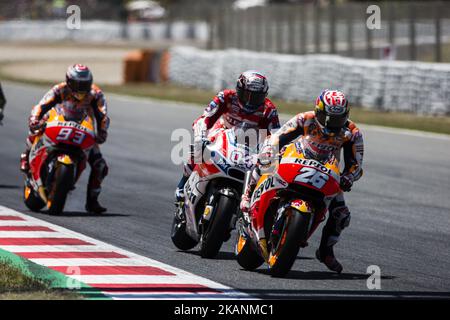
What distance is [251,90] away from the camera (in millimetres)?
10289

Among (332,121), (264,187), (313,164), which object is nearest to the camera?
(313,164)

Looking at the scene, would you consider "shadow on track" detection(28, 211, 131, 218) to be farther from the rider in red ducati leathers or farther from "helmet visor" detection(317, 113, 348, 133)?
"helmet visor" detection(317, 113, 348, 133)

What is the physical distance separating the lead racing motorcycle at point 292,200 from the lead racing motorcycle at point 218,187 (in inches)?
18.5

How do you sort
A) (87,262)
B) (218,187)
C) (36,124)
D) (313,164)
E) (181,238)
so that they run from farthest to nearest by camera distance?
(36,124) → (181,238) → (218,187) → (87,262) → (313,164)

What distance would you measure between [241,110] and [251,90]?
266mm

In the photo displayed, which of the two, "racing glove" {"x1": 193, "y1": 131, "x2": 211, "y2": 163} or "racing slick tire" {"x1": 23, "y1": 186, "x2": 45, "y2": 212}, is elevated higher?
"racing glove" {"x1": 193, "y1": 131, "x2": 211, "y2": 163}

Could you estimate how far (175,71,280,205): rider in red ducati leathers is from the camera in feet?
33.8

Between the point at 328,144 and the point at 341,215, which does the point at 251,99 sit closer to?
the point at 328,144

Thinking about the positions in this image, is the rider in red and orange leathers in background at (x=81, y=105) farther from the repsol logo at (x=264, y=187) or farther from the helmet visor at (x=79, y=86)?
the repsol logo at (x=264, y=187)

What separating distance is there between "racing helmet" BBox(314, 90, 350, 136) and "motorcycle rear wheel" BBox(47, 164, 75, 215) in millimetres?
4377

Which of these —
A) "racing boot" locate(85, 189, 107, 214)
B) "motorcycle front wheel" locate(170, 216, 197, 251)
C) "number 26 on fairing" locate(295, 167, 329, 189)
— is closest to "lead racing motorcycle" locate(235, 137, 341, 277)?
"number 26 on fairing" locate(295, 167, 329, 189)

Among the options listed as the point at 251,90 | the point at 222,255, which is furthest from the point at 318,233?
the point at 251,90

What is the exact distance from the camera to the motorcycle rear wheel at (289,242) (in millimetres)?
8922
